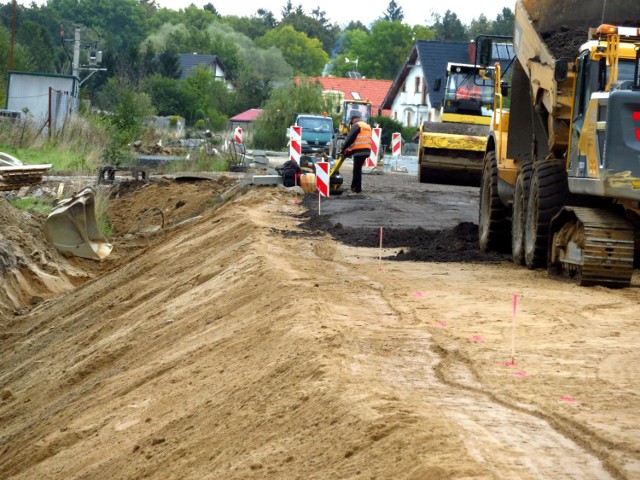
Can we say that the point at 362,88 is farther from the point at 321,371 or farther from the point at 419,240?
the point at 321,371

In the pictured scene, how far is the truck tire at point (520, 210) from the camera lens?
13.8 meters

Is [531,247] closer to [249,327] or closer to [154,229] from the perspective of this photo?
[249,327]

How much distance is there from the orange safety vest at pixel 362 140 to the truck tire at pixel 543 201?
11.3 meters

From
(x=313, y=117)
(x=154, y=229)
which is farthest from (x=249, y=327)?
(x=313, y=117)

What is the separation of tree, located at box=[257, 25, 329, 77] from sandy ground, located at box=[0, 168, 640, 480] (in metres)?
140

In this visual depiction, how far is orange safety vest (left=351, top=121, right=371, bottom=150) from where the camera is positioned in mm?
24500

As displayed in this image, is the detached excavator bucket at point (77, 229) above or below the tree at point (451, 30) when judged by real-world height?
below

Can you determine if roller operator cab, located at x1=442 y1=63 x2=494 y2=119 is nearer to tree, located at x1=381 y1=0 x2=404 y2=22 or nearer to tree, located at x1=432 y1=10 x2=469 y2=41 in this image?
tree, located at x1=432 y1=10 x2=469 y2=41

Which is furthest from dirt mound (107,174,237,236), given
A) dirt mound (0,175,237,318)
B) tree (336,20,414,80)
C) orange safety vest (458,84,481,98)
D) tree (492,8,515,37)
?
tree (336,20,414,80)

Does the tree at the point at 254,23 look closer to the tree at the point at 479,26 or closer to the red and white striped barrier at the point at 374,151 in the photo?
the tree at the point at 479,26

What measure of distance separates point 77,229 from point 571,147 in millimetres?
11029

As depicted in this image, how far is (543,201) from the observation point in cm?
1284

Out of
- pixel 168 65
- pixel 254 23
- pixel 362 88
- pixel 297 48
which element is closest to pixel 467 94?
pixel 168 65

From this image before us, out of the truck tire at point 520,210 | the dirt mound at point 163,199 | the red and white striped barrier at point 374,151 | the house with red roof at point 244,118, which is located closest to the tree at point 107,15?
the house with red roof at point 244,118
